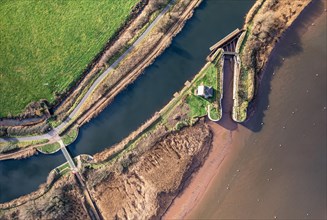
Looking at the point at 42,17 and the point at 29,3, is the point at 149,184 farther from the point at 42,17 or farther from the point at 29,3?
the point at 29,3

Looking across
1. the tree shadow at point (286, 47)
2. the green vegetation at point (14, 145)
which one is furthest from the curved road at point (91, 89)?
the tree shadow at point (286, 47)

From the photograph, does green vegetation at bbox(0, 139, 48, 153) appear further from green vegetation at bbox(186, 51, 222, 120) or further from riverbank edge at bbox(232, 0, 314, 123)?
riverbank edge at bbox(232, 0, 314, 123)

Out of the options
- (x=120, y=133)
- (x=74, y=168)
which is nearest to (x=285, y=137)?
(x=120, y=133)

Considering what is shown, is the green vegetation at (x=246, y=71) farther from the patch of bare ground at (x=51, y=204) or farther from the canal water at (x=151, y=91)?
the patch of bare ground at (x=51, y=204)

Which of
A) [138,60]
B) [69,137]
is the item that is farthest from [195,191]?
[138,60]

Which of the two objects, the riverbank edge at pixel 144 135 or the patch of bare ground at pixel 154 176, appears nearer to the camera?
the patch of bare ground at pixel 154 176

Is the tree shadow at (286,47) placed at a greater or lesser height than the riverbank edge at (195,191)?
greater

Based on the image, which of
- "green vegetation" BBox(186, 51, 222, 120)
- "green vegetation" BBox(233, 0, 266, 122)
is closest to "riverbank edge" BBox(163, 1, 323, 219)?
"green vegetation" BBox(233, 0, 266, 122)
